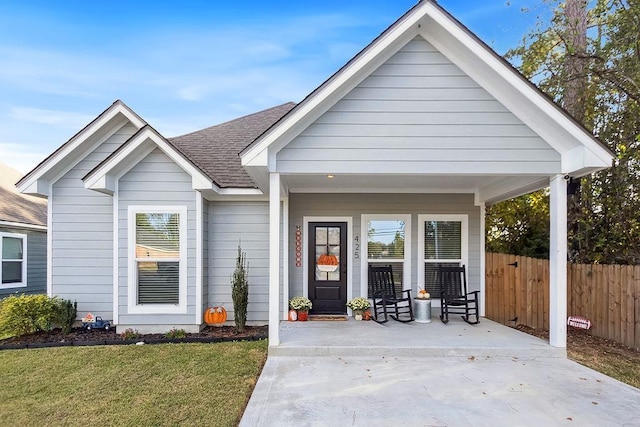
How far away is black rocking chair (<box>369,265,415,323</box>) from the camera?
21.5 ft

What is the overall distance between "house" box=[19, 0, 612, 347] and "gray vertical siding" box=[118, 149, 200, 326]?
2 centimetres

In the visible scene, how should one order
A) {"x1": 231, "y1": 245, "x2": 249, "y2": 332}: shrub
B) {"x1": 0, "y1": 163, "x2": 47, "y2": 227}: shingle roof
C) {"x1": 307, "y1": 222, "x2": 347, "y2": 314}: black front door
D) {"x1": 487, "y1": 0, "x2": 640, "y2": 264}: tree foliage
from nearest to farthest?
{"x1": 487, "y1": 0, "x2": 640, "y2": 264}: tree foliage
{"x1": 231, "y1": 245, "x2": 249, "y2": 332}: shrub
{"x1": 307, "y1": 222, "x2": 347, "y2": 314}: black front door
{"x1": 0, "y1": 163, "x2": 47, "y2": 227}: shingle roof

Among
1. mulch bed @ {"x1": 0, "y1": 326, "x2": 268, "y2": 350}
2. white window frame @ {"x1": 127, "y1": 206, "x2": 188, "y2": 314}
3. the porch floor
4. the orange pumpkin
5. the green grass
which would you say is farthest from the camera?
the orange pumpkin

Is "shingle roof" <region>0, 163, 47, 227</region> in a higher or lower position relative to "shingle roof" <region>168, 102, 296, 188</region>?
lower

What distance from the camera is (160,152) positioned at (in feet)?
20.6

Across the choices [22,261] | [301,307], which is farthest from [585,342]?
[22,261]

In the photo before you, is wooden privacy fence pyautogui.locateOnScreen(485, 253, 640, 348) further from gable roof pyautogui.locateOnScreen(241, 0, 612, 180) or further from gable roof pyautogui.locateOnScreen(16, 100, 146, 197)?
gable roof pyautogui.locateOnScreen(16, 100, 146, 197)

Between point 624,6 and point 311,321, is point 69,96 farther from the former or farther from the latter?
point 624,6

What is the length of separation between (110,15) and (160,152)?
8.76 m

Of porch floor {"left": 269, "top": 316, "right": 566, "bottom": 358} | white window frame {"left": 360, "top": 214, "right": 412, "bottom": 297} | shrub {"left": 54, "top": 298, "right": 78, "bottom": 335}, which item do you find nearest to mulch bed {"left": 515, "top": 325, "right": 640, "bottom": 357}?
porch floor {"left": 269, "top": 316, "right": 566, "bottom": 358}

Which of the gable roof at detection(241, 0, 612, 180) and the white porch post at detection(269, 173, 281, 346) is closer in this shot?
the gable roof at detection(241, 0, 612, 180)

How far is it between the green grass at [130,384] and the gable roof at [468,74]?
2.62 m

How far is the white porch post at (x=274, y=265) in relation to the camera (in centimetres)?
490

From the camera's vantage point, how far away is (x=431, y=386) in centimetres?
386
